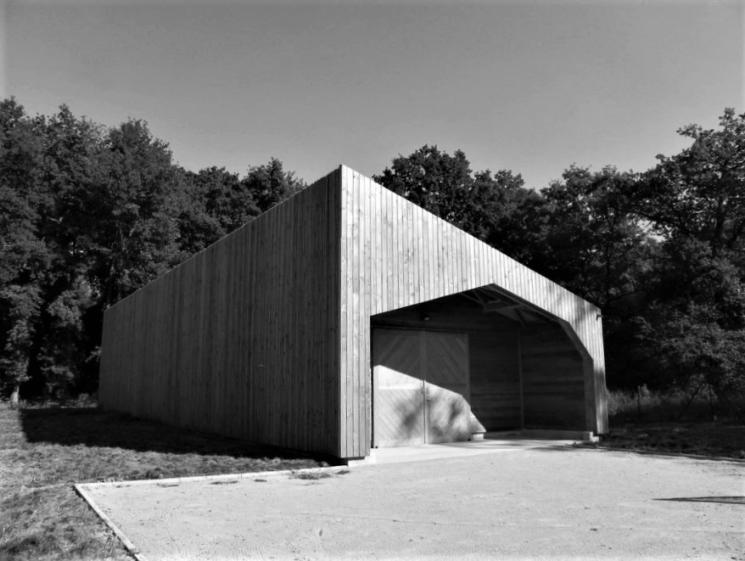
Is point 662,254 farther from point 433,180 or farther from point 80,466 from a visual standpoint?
point 80,466

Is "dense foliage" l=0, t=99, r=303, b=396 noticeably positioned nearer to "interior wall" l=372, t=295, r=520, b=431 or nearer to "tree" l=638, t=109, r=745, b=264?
"interior wall" l=372, t=295, r=520, b=431

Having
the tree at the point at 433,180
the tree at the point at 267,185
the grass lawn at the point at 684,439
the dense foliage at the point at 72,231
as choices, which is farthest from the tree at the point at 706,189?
the dense foliage at the point at 72,231

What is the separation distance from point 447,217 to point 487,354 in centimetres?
1961

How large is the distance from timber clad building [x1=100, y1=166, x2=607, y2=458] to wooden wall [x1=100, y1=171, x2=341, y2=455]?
30mm

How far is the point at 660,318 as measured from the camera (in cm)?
1605

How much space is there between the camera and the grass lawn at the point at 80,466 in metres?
3.95

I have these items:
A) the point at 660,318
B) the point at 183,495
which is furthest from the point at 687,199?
the point at 183,495

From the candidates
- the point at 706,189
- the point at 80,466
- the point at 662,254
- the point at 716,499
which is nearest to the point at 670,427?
the point at 662,254

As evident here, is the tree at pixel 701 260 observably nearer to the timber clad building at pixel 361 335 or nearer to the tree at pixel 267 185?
the timber clad building at pixel 361 335

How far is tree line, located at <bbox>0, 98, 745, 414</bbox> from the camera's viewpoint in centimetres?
1641

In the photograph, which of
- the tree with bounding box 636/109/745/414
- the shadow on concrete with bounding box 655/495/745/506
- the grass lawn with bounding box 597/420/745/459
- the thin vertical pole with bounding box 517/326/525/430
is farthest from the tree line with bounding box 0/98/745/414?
the shadow on concrete with bounding box 655/495/745/506

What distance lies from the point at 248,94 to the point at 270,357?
390 centimetres

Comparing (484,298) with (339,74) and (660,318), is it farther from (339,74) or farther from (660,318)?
(660,318)

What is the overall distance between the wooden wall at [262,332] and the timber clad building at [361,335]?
0.03m
